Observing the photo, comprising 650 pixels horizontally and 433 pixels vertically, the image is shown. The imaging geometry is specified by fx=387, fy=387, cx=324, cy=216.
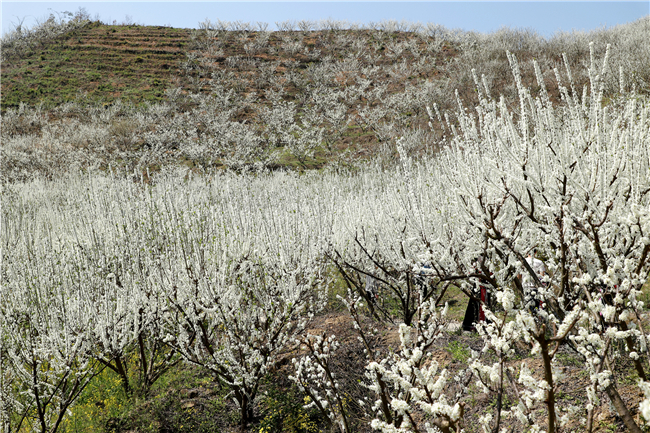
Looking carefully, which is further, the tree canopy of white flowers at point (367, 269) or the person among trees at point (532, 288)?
the tree canopy of white flowers at point (367, 269)

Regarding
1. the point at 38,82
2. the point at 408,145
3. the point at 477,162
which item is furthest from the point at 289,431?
the point at 38,82

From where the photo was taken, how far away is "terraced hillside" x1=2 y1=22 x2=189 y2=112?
3058 cm

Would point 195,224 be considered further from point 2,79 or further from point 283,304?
point 2,79

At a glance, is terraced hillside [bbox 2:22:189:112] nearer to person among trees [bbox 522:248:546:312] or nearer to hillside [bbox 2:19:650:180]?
hillside [bbox 2:19:650:180]

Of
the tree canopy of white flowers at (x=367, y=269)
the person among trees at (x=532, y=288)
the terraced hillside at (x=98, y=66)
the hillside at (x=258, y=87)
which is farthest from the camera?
the terraced hillside at (x=98, y=66)

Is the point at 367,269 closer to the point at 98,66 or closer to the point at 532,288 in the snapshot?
the point at 532,288

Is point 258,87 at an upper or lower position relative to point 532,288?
upper

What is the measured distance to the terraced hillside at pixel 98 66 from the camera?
30.6m

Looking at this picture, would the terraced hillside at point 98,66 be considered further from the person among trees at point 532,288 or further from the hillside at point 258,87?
the person among trees at point 532,288

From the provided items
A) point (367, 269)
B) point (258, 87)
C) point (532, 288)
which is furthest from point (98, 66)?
point (532, 288)

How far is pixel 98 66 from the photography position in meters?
34.6

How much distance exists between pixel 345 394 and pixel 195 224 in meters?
3.30

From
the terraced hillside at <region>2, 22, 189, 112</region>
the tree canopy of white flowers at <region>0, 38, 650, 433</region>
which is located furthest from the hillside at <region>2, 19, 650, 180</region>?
the tree canopy of white flowers at <region>0, 38, 650, 433</region>

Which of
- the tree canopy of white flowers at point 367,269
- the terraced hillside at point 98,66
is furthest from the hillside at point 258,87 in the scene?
the tree canopy of white flowers at point 367,269
